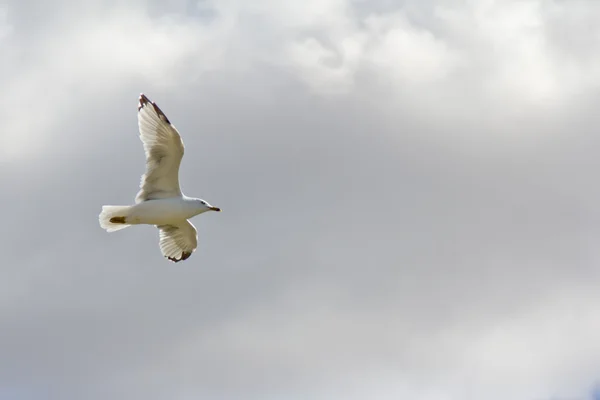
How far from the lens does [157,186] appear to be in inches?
1388

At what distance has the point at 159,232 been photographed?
124 feet

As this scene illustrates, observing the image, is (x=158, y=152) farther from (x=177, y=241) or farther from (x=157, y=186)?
(x=177, y=241)

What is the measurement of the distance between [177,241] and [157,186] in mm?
2853

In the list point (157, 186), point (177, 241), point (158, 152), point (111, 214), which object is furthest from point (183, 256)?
point (158, 152)

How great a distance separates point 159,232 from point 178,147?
4134 millimetres

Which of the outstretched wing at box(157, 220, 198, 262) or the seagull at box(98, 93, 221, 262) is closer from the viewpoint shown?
the seagull at box(98, 93, 221, 262)

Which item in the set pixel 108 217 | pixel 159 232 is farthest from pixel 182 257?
pixel 108 217

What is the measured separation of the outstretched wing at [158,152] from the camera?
112ft

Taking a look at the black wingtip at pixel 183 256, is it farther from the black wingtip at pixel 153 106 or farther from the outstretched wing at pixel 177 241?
the black wingtip at pixel 153 106

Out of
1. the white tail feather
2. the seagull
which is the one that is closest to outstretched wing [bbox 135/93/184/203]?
the seagull

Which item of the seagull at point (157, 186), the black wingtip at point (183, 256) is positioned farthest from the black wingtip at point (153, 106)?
the black wingtip at point (183, 256)

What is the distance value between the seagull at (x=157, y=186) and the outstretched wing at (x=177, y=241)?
4.86 feet

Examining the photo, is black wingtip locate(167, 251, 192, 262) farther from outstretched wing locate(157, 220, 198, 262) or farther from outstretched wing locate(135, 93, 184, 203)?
outstretched wing locate(135, 93, 184, 203)

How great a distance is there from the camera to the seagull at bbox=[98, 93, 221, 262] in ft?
112
